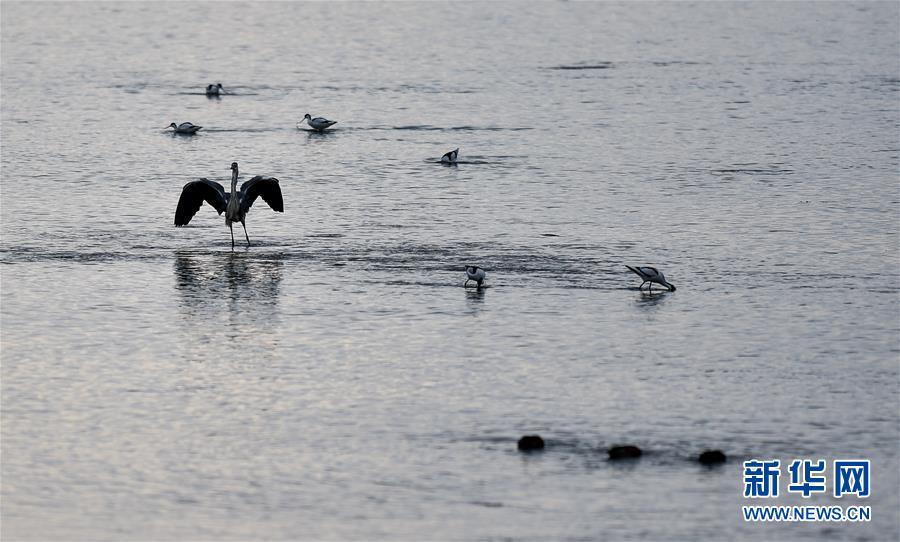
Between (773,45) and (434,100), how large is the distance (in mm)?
17897

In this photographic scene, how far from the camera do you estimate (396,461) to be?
14688 millimetres

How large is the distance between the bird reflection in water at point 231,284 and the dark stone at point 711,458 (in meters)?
6.64

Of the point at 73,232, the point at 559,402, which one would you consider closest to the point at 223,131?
the point at 73,232

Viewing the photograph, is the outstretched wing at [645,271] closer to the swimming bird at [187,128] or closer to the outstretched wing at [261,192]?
the outstretched wing at [261,192]

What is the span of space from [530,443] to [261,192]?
34.6ft

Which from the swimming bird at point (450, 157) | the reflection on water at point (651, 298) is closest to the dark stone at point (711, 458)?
the reflection on water at point (651, 298)

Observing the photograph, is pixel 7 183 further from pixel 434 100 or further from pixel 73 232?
pixel 434 100

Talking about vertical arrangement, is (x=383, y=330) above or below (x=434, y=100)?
below

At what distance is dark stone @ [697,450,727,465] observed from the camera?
14.4m

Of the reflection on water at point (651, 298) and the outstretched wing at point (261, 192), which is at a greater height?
the outstretched wing at point (261, 192)

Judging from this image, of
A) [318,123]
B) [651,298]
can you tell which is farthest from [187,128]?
[651,298]

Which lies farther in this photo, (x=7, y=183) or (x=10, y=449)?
(x=7, y=183)

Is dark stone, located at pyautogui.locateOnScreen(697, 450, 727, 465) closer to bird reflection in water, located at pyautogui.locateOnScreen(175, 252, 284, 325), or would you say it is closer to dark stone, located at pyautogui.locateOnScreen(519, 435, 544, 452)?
dark stone, located at pyautogui.locateOnScreen(519, 435, 544, 452)

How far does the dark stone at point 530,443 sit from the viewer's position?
1475 cm
